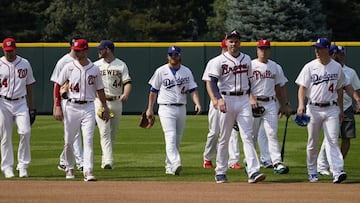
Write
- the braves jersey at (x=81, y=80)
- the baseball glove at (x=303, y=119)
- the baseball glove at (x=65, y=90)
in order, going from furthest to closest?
1. the baseball glove at (x=65, y=90)
2. the braves jersey at (x=81, y=80)
3. the baseball glove at (x=303, y=119)

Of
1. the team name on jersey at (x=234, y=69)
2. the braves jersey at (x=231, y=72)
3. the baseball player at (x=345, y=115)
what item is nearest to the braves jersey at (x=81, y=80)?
the braves jersey at (x=231, y=72)

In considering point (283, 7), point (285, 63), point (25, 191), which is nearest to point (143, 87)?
point (285, 63)

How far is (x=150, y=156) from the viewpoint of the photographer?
1973 cm

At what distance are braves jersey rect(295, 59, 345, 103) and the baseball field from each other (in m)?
1.17

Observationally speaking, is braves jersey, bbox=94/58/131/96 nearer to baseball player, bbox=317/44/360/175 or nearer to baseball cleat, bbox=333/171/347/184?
baseball player, bbox=317/44/360/175

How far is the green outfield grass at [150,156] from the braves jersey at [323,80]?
1261mm

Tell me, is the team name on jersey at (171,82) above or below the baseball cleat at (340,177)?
above

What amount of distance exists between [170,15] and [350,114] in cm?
4073

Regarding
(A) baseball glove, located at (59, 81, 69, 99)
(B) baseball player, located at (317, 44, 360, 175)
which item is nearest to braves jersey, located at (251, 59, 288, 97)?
Answer: (B) baseball player, located at (317, 44, 360, 175)

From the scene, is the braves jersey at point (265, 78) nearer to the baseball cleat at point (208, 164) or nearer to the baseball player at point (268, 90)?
the baseball player at point (268, 90)

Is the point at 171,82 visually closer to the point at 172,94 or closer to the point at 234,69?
the point at 172,94

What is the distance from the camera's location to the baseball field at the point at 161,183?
43.1 feet

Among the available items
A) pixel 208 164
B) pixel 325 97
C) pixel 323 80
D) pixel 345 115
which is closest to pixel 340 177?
pixel 325 97

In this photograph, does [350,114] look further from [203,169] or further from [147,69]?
[147,69]
